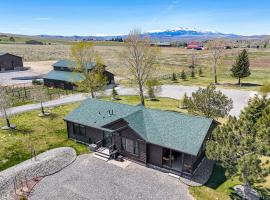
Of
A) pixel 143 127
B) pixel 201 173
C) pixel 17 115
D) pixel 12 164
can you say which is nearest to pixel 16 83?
pixel 17 115

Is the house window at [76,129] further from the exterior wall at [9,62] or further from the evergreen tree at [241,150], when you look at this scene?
the exterior wall at [9,62]

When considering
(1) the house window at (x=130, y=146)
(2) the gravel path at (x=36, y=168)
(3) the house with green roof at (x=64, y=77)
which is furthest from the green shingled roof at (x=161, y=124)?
(3) the house with green roof at (x=64, y=77)

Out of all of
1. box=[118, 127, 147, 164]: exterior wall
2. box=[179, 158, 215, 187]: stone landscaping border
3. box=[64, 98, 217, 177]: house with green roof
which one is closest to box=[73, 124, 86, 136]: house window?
box=[64, 98, 217, 177]: house with green roof

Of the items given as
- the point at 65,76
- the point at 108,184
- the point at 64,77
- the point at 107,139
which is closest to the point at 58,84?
the point at 64,77

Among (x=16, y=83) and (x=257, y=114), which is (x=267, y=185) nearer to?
(x=257, y=114)

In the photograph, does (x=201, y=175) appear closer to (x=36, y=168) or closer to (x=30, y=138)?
(x=36, y=168)

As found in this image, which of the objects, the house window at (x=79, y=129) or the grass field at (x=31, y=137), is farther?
the house window at (x=79, y=129)

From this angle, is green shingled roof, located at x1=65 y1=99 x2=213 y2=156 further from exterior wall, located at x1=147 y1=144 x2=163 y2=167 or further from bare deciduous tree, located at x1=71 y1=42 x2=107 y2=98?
bare deciduous tree, located at x1=71 y1=42 x2=107 y2=98
